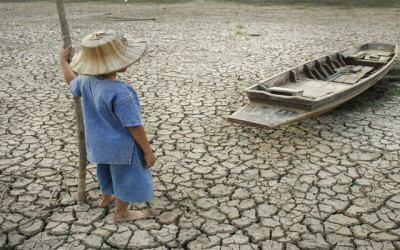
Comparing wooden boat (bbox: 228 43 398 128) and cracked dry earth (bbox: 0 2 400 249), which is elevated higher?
wooden boat (bbox: 228 43 398 128)

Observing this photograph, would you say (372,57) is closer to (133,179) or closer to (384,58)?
(384,58)

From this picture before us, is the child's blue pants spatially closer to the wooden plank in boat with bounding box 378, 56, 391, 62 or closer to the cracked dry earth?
the cracked dry earth

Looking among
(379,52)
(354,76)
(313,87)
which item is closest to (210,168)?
(313,87)

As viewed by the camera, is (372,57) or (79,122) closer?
(79,122)

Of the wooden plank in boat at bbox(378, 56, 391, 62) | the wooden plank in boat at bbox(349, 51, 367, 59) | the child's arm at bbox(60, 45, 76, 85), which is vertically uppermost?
the child's arm at bbox(60, 45, 76, 85)

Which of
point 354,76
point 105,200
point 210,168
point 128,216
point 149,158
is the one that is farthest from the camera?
point 354,76

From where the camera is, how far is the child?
96.5 inches

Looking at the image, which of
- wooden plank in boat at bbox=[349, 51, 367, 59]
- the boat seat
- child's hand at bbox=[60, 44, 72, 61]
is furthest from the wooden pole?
wooden plank in boat at bbox=[349, 51, 367, 59]

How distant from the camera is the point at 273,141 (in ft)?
14.5

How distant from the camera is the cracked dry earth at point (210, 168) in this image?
2.88 m

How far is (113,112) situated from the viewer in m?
2.51

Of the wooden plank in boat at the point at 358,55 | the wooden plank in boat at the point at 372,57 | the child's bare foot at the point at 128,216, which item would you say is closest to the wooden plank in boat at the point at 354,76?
the wooden plank in boat at the point at 358,55

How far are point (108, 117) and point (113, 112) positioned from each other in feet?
0.21

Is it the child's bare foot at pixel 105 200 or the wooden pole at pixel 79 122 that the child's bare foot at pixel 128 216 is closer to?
the child's bare foot at pixel 105 200
